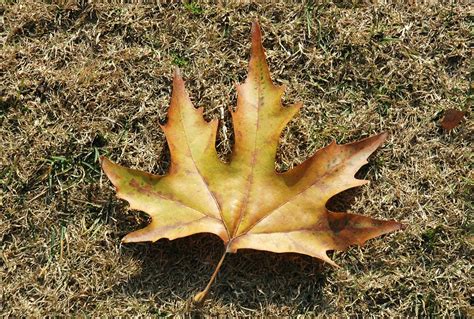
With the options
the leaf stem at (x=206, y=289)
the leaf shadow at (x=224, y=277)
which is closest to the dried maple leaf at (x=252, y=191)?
the leaf stem at (x=206, y=289)

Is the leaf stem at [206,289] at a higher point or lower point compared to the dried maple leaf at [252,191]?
lower

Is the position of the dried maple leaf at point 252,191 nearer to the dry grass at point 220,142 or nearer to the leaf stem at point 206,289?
the leaf stem at point 206,289

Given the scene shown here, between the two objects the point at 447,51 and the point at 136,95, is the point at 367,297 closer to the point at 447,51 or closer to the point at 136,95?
the point at 447,51

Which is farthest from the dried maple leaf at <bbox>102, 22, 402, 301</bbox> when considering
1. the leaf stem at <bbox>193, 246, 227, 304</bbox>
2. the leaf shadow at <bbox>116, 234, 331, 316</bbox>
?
the leaf shadow at <bbox>116, 234, 331, 316</bbox>

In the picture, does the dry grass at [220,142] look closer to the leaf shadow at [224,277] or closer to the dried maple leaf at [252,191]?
the leaf shadow at [224,277]

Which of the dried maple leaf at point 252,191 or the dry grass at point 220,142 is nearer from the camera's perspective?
the dried maple leaf at point 252,191

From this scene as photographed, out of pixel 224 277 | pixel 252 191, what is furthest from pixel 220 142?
pixel 224 277

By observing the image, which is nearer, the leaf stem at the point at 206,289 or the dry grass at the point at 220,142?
the leaf stem at the point at 206,289

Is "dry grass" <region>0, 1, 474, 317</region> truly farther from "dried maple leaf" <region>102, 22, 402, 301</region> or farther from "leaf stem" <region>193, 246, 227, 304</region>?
"dried maple leaf" <region>102, 22, 402, 301</region>
